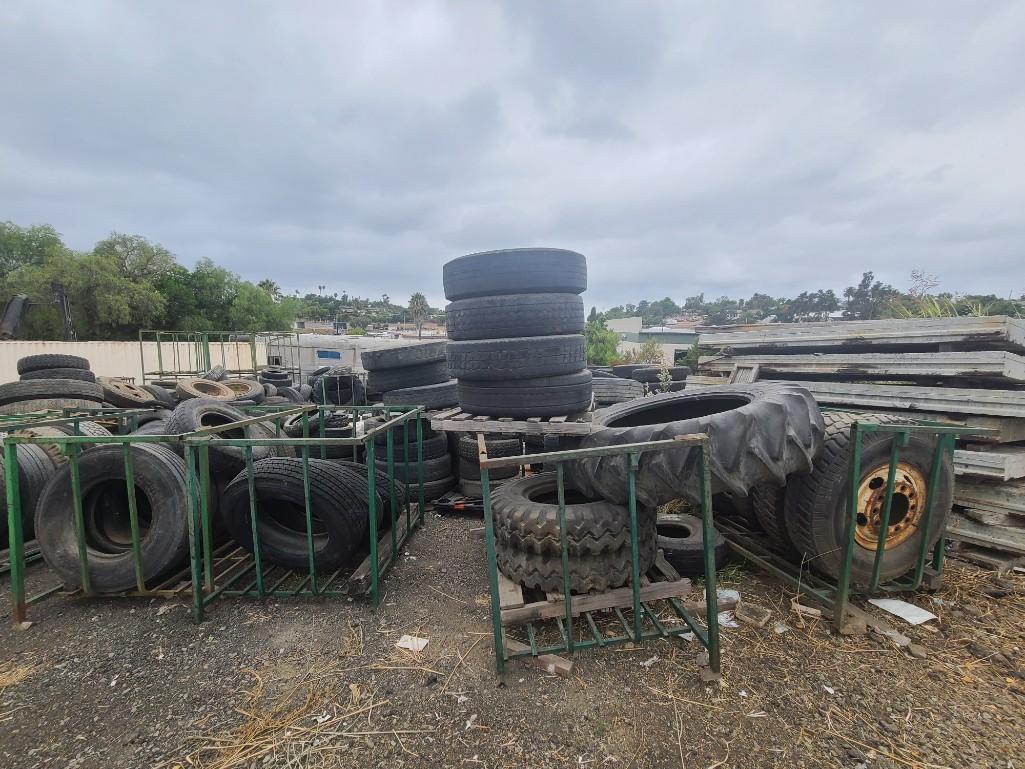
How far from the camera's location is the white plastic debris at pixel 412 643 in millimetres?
2764

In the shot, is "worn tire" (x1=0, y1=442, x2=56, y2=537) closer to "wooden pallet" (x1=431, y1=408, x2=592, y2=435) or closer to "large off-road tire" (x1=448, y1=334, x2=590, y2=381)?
"wooden pallet" (x1=431, y1=408, x2=592, y2=435)

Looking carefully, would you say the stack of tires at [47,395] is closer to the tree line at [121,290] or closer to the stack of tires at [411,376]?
the stack of tires at [411,376]

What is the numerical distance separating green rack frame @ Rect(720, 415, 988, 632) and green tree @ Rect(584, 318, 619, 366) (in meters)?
17.4

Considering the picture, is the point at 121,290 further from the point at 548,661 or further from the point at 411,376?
the point at 548,661

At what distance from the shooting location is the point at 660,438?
281 cm

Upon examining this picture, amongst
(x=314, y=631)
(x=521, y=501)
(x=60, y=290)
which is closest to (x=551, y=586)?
(x=521, y=501)

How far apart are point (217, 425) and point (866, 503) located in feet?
19.7

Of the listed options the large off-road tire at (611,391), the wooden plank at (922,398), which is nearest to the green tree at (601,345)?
the large off-road tire at (611,391)

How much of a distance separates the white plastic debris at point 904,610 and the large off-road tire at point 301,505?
369cm

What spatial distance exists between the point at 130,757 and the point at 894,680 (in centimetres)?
378

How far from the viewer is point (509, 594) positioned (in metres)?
2.84

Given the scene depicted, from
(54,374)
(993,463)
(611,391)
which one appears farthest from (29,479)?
(993,463)

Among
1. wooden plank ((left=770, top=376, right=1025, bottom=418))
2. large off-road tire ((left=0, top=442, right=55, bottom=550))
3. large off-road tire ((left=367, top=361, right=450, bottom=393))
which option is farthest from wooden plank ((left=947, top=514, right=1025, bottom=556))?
large off-road tire ((left=0, top=442, right=55, bottom=550))

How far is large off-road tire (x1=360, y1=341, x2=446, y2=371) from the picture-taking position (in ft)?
19.8
